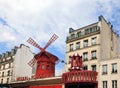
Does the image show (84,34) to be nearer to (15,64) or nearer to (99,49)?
(99,49)

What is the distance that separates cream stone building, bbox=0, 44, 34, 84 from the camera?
65.8 m

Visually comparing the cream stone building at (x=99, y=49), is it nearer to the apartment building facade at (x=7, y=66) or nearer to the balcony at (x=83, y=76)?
the balcony at (x=83, y=76)

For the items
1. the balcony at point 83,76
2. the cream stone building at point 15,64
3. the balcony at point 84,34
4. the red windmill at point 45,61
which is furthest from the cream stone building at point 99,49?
the cream stone building at point 15,64

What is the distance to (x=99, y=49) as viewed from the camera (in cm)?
4591

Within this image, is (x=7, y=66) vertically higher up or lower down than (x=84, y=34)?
lower down

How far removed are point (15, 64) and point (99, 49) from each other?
26989 millimetres

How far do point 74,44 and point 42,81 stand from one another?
32.0 ft

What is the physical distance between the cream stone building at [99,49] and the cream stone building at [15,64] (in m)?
19.2

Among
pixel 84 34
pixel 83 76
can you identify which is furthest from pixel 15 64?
pixel 83 76

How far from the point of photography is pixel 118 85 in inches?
1614

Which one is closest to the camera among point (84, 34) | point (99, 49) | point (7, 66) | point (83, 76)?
point (83, 76)

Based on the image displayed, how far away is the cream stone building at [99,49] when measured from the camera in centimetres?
4266

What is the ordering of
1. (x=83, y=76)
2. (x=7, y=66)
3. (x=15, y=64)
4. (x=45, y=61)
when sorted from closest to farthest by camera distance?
1. (x=83, y=76)
2. (x=45, y=61)
3. (x=15, y=64)
4. (x=7, y=66)

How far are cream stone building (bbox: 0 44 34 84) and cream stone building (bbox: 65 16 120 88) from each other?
63.0 ft
